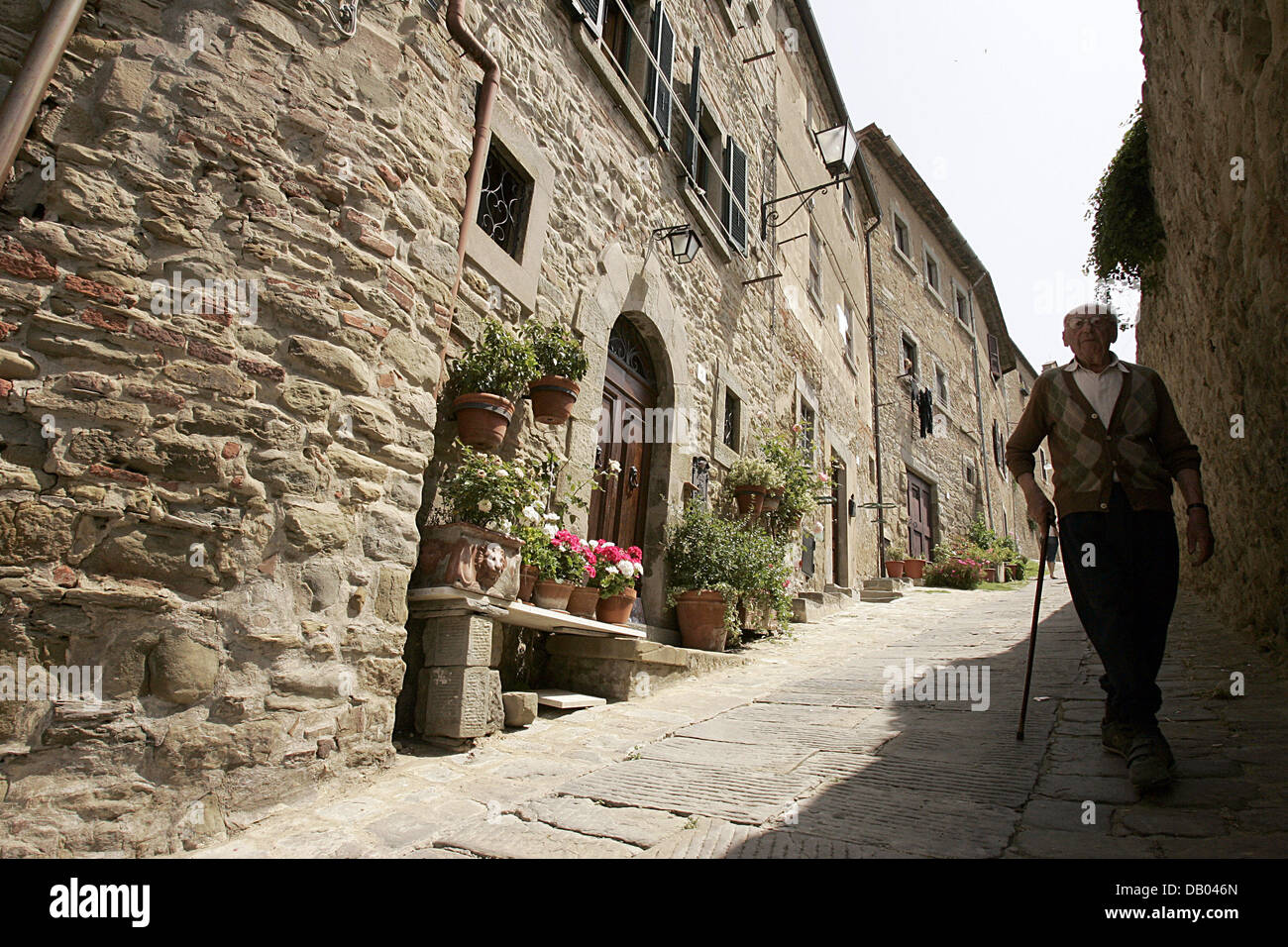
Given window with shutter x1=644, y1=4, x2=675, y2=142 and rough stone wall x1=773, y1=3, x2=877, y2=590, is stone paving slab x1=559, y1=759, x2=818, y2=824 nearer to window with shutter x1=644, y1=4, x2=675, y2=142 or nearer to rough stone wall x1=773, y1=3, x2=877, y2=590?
window with shutter x1=644, y1=4, x2=675, y2=142

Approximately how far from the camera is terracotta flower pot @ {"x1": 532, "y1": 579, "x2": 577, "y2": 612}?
4.07m

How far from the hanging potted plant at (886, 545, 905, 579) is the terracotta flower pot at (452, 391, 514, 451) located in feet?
34.2

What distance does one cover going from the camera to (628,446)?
617cm

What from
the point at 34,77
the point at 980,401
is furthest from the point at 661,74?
the point at 980,401

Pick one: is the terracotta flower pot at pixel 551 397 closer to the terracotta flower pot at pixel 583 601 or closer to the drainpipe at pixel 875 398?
the terracotta flower pot at pixel 583 601

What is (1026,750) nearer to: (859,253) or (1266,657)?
(1266,657)

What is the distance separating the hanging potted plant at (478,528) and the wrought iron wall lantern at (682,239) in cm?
333

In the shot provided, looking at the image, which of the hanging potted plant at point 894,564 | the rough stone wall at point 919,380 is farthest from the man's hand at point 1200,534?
the rough stone wall at point 919,380

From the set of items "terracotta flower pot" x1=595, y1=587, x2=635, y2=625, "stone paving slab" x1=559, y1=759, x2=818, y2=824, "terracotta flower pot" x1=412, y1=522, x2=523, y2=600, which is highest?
"terracotta flower pot" x1=412, y1=522, x2=523, y2=600

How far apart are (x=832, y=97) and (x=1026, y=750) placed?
43.0ft

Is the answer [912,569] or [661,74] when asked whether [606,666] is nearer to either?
[661,74]

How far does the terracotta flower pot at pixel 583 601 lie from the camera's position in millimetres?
4285

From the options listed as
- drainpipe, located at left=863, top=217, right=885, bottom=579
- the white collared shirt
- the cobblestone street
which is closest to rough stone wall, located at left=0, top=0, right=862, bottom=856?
the cobblestone street
